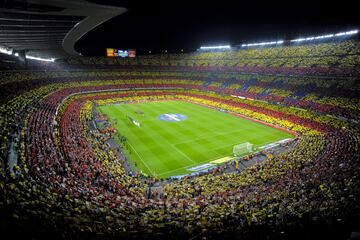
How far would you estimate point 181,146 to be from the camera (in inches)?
1141

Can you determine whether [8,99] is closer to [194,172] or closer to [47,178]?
[47,178]

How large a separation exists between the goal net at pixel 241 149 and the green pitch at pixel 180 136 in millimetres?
755

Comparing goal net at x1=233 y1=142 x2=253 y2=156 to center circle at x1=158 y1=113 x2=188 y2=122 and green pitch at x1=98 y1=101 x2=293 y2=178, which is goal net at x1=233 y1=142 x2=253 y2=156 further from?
center circle at x1=158 y1=113 x2=188 y2=122

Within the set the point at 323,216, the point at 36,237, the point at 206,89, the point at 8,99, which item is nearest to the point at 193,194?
the point at 323,216

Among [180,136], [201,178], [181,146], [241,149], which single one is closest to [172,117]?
[180,136]

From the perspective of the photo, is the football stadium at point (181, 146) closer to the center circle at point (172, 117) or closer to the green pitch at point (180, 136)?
the green pitch at point (180, 136)

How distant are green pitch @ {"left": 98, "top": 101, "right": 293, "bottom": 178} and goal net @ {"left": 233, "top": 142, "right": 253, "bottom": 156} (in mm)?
755

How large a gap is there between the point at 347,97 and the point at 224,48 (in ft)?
173

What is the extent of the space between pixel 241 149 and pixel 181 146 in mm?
7766

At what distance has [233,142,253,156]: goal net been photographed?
26.9m

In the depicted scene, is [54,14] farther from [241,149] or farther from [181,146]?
[241,149]

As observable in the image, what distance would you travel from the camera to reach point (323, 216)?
8969 millimetres

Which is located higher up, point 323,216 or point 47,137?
point 47,137

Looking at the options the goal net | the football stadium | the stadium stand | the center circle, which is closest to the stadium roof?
the football stadium
